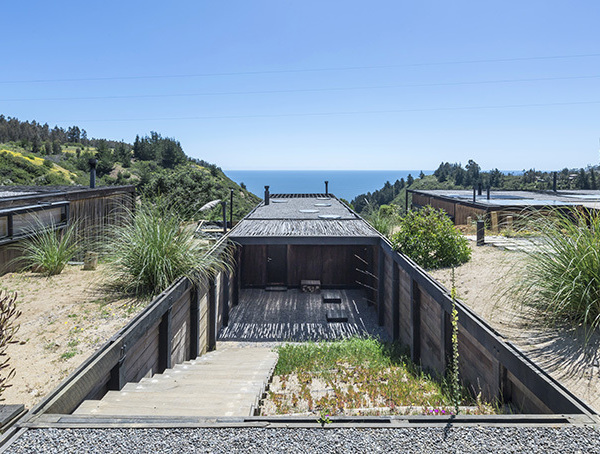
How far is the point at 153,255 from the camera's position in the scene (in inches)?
177

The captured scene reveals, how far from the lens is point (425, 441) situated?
2.00 metres

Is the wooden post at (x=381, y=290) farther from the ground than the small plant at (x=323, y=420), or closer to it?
closer to it

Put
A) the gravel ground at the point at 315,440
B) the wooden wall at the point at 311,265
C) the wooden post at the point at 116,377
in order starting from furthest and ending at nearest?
the wooden wall at the point at 311,265, the wooden post at the point at 116,377, the gravel ground at the point at 315,440

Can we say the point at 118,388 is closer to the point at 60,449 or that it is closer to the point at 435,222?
the point at 60,449

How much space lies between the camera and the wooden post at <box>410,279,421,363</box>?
5.55 metres

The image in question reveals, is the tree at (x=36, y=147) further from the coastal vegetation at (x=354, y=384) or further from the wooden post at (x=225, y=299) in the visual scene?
the coastal vegetation at (x=354, y=384)

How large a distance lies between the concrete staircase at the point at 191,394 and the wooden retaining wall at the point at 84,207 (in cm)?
307

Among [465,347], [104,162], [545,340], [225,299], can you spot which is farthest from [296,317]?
[104,162]

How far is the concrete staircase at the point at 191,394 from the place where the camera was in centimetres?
253

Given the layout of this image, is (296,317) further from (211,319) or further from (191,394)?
(191,394)

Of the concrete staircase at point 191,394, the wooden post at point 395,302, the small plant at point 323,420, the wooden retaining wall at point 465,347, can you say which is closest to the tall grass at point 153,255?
the concrete staircase at point 191,394

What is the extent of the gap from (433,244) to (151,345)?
4.71 meters

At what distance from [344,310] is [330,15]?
11727 mm

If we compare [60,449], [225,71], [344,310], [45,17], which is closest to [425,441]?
[60,449]
